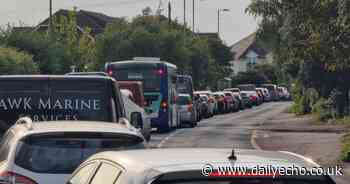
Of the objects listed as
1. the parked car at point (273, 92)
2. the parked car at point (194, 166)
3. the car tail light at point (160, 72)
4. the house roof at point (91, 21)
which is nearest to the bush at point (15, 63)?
the car tail light at point (160, 72)

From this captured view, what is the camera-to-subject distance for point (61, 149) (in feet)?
33.1

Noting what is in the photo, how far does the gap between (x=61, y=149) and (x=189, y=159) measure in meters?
3.77

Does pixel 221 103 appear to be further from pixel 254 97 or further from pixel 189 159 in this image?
pixel 189 159

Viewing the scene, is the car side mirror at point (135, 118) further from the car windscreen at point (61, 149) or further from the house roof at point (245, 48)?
the house roof at point (245, 48)

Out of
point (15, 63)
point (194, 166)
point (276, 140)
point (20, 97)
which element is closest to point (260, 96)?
point (15, 63)

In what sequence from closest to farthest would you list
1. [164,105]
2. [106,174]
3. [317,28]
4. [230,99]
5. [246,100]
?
1. [106,174]
2. [317,28]
3. [164,105]
4. [230,99]
5. [246,100]

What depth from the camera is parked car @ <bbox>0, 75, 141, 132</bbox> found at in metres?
14.5

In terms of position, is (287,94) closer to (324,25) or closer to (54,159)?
(324,25)

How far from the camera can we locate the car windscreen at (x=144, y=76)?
38156mm

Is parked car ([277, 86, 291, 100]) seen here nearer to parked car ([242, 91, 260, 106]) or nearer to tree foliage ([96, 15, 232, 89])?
parked car ([242, 91, 260, 106])

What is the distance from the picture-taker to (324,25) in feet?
89.8

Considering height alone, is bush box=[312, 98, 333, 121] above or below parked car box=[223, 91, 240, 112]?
above

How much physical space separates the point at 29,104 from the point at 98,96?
3.16 ft

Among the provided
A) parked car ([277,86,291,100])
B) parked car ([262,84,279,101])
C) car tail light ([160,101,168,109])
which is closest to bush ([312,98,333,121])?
car tail light ([160,101,168,109])
